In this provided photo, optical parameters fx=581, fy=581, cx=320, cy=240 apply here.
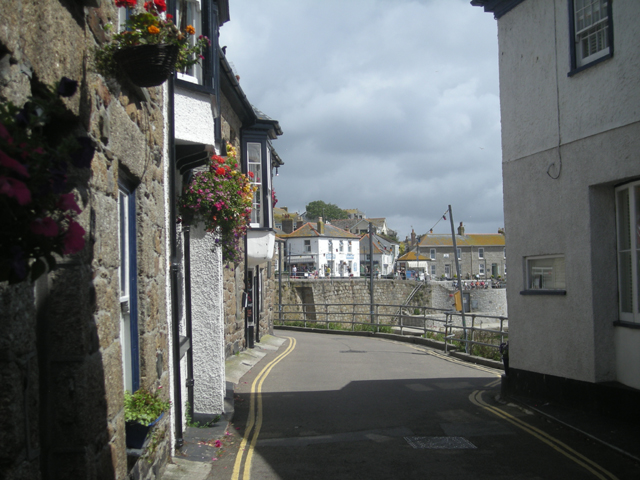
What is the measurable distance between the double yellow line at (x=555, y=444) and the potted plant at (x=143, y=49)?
5719 millimetres

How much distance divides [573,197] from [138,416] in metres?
6.93

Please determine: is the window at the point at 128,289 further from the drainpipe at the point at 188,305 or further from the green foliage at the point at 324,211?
the green foliage at the point at 324,211

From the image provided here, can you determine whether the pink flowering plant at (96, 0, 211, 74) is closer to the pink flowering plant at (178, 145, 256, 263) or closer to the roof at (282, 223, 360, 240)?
the pink flowering plant at (178, 145, 256, 263)

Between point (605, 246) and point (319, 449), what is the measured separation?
16.0 ft

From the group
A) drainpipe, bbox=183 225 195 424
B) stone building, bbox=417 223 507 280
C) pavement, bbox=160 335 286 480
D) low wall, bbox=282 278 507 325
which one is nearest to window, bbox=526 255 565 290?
pavement, bbox=160 335 286 480

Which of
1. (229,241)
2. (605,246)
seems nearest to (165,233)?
(229,241)

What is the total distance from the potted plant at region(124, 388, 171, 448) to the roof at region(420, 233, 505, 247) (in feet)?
291

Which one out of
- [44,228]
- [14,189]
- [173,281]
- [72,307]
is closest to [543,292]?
[173,281]

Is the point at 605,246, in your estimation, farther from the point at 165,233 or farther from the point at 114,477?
the point at 114,477

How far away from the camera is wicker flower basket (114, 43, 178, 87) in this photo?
12.6 ft

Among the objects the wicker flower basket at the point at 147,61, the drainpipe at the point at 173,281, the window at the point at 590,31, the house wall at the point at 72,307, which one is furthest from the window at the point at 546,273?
the wicker flower basket at the point at 147,61

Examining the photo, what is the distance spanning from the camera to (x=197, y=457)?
6.63 metres

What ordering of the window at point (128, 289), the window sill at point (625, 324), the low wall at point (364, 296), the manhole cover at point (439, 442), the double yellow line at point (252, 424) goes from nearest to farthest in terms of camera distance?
1. the window at point (128, 289)
2. the double yellow line at point (252, 424)
3. the manhole cover at point (439, 442)
4. the window sill at point (625, 324)
5. the low wall at point (364, 296)

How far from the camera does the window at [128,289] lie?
4625 mm
